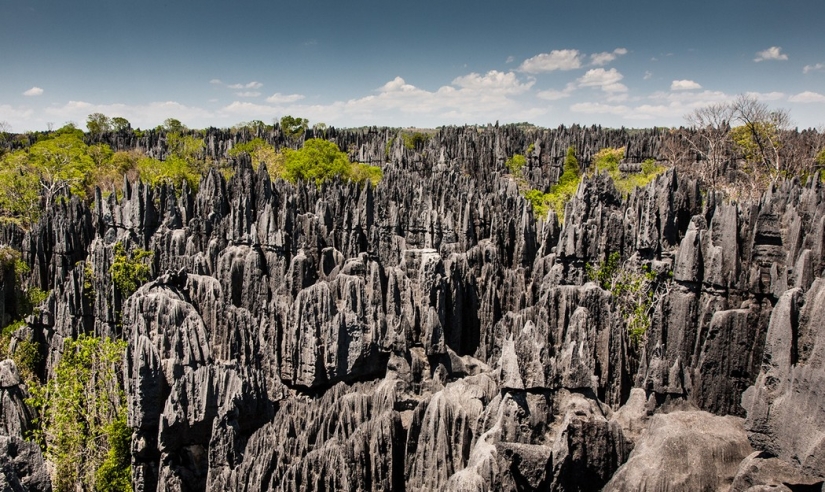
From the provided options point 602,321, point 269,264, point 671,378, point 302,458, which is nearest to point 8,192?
point 269,264

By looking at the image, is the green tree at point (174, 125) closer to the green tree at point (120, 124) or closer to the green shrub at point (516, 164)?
the green tree at point (120, 124)

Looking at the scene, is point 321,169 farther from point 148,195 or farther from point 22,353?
point 22,353

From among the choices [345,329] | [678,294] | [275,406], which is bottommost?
[275,406]

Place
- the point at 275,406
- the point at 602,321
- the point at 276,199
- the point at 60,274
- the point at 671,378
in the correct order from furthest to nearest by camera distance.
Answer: the point at 276,199 → the point at 60,274 → the point at 275,406 → the point at 602,321 → the point at 671,378

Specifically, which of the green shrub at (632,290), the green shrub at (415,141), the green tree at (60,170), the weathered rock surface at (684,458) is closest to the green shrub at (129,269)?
the green tree at (60,170)

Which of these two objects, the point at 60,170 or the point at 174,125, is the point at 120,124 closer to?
the point at 174,125

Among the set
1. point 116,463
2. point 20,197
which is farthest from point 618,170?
point 20,197
